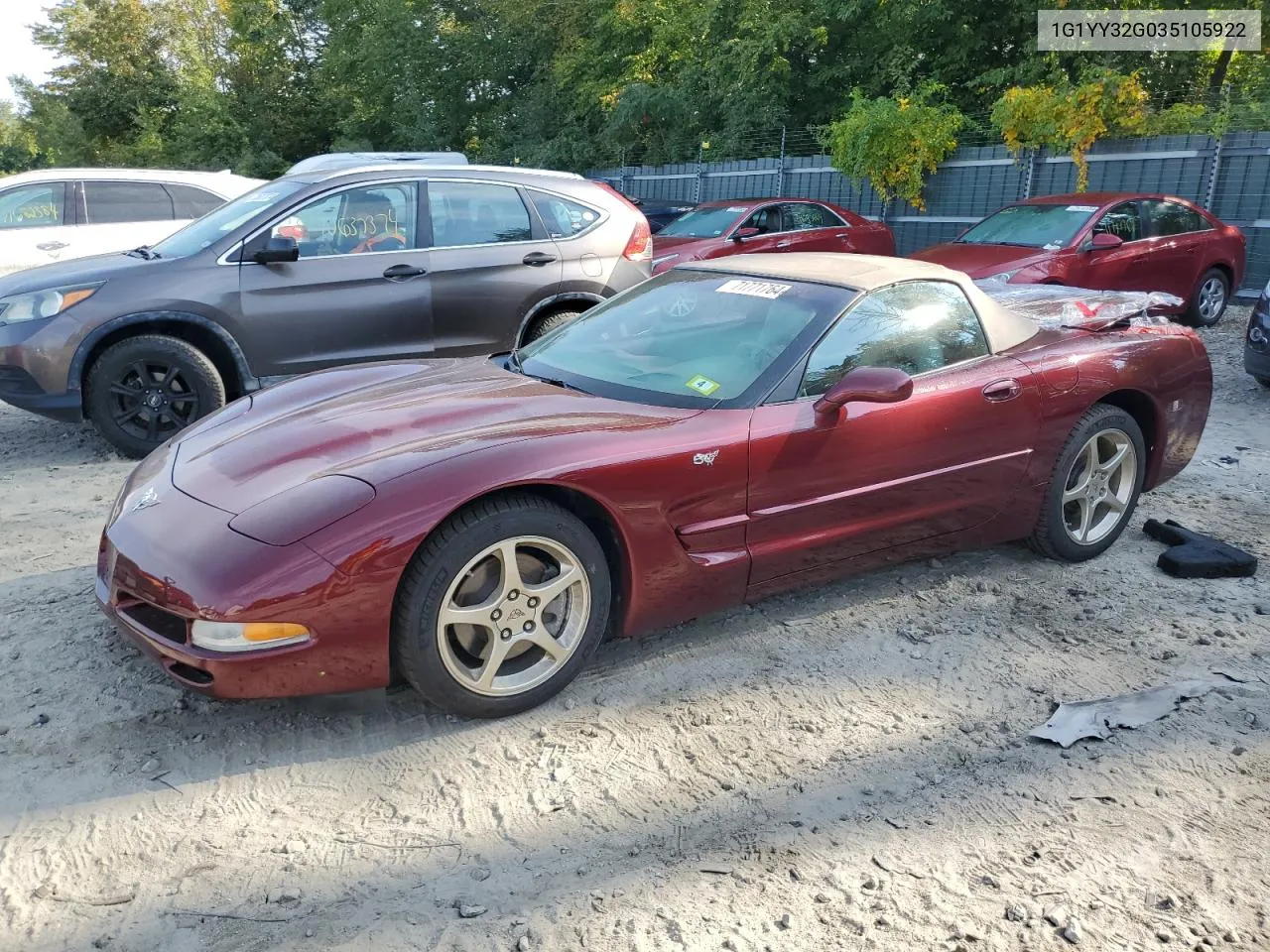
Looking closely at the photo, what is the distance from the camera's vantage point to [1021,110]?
45.6 feet

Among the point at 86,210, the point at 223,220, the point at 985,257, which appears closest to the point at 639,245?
the point at 223,220

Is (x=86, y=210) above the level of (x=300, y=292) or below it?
above

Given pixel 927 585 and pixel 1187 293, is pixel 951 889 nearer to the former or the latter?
pixel 927 585

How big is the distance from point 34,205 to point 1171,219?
1117cm

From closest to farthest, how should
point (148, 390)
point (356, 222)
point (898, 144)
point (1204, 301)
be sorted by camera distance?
1. point (148, 390)
2. point (356, 222)
3. point (1204, 301)
4. point (898, 144)

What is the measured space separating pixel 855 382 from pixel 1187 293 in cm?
891

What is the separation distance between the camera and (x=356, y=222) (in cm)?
625

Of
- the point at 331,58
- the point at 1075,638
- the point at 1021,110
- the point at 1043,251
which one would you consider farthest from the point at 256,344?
the point at 331,58

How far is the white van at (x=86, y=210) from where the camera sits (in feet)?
28.6

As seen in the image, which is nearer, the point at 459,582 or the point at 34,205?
the point at 459,582

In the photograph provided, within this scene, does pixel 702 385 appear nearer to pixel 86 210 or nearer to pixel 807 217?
pixel 86 210

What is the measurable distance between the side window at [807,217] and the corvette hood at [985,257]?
2.39m

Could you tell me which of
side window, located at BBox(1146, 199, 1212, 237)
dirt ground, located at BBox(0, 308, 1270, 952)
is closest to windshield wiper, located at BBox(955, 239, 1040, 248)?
side window, located at BBox(1146, 199, 1212, 237)

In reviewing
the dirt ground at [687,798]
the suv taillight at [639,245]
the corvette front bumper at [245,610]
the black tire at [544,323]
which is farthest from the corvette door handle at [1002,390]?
the suv taillight at [639,245]
